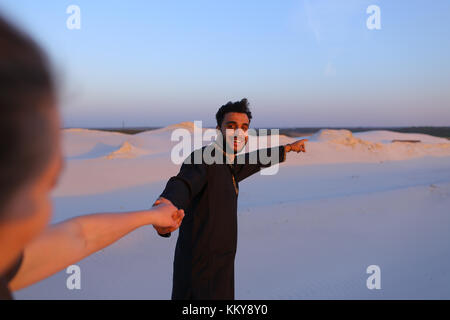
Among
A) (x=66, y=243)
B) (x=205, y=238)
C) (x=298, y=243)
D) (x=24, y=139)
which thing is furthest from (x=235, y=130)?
(x=298, y=243)

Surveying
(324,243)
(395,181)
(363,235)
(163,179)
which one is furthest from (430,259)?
(163,179)

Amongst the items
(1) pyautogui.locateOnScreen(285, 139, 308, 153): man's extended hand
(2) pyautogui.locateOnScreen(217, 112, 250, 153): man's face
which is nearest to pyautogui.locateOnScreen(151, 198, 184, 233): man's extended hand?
(2) pyautogui.locateOnScreen(217, 112, 250, 153): man's face

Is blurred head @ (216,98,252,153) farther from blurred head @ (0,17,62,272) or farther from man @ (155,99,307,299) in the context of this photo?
blurred head @ (0,17,62,272)

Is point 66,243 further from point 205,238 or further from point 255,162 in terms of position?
point 255,162

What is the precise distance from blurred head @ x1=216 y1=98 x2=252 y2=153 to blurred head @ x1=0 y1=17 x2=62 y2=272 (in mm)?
2393

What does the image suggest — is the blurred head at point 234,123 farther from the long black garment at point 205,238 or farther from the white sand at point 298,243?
the white sand at point 298,243

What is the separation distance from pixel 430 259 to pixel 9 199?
659cm

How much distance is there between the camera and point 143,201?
10219 mm

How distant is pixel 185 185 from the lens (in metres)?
2.24

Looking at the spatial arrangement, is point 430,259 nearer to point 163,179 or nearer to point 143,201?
point 143,201

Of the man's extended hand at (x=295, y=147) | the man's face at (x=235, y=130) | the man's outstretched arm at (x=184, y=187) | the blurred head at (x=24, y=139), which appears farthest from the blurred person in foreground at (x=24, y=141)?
the man's extended hand at (x=295, y=147)

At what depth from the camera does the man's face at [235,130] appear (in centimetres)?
296

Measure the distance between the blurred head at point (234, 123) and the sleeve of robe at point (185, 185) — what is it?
21.2 inches

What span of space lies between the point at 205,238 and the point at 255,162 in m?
1.28
